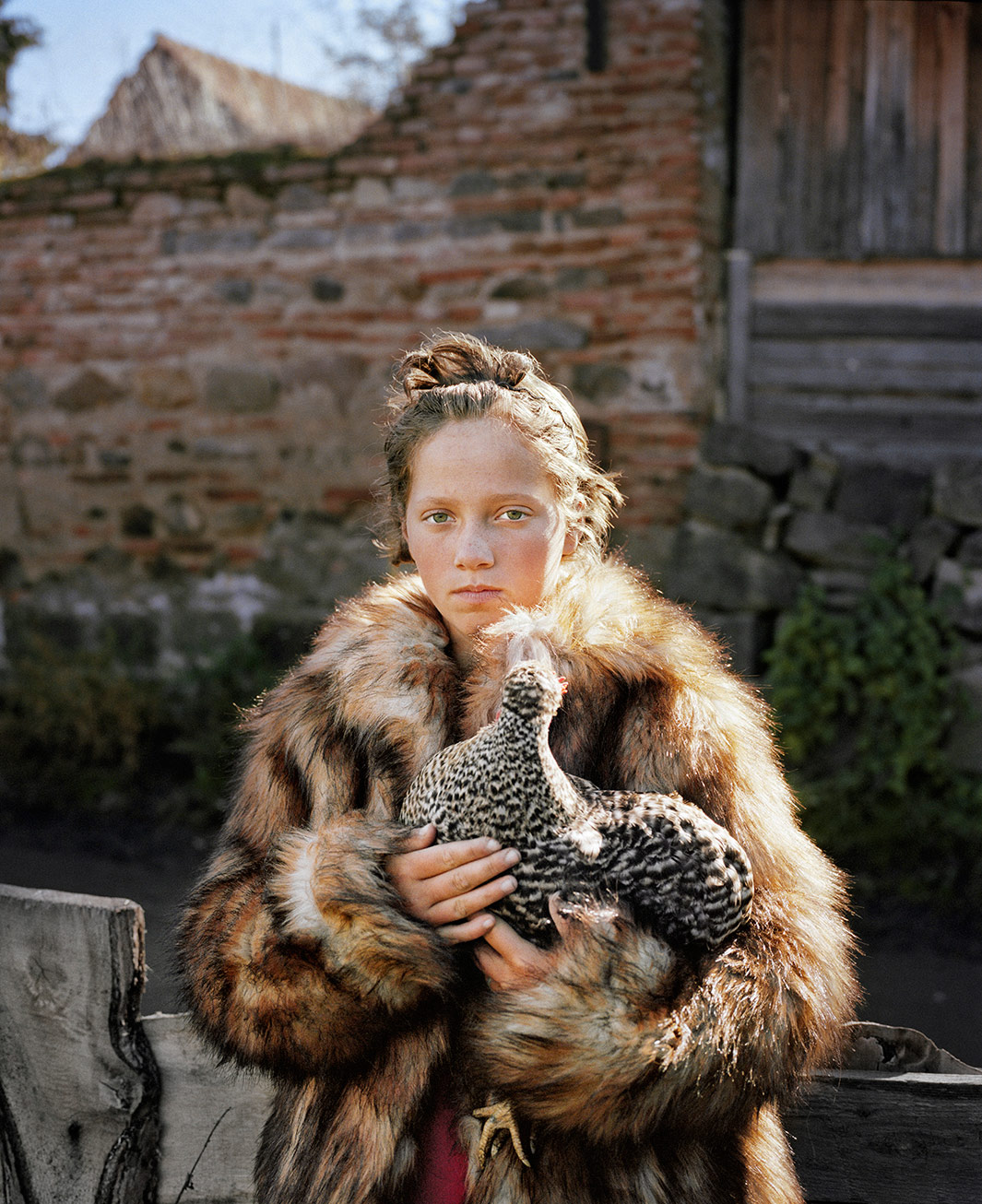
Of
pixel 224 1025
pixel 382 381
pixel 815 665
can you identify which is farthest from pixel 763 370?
pixel 224 1025

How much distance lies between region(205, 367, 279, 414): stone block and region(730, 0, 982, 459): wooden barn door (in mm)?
2615

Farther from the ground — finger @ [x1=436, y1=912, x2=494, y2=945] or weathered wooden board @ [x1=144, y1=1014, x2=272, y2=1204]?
finger @ [x1=436, y1=912, x2=494, y2=945]

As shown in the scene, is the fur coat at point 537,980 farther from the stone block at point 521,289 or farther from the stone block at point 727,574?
the stone block at point 521,289

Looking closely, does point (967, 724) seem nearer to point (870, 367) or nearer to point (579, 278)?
point (870, 367)

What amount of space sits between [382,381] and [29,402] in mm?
2322

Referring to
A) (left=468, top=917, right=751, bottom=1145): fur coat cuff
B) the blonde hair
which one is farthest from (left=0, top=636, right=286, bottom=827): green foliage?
(left=468, top=917, right=751, bottom=1145): fur coat cuff

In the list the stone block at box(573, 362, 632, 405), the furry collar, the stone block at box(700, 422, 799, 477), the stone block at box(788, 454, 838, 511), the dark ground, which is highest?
the stone block at box(573, 362, 632, 405)

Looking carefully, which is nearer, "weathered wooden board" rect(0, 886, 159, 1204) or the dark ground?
"weathered wooden board" rect(0, 886, 159, 1204)

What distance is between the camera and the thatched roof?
625 centimetres

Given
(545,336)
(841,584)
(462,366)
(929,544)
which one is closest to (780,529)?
(841,584)

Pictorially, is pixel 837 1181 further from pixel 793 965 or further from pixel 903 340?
pixel 903 340

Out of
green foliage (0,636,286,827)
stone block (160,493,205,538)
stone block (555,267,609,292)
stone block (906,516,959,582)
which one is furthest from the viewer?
stone block (160,493,205,538)

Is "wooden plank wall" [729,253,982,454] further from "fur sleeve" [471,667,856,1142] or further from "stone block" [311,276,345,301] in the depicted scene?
"fur sleeve" [471,667,856,1142]

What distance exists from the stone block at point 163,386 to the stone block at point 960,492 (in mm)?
4117
